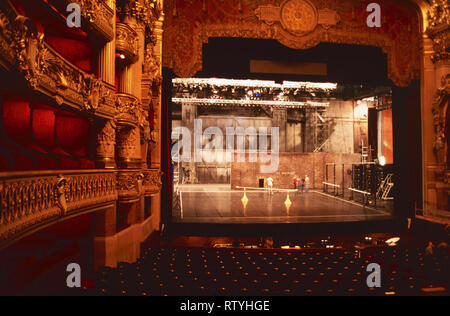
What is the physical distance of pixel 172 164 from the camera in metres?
10.1

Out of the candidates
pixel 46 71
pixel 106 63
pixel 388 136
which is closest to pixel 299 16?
pixel 106 63

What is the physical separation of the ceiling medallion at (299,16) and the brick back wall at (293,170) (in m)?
9.52

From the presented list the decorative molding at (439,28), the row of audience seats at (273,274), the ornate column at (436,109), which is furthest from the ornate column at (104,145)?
the decorative molding at (439,28)

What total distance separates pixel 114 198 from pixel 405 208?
9.25 m

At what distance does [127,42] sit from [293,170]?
1393 centimetres

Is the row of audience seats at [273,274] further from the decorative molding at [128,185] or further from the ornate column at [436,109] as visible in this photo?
the ornate column at [436,109]

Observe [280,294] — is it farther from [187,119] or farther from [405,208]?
[187,119]

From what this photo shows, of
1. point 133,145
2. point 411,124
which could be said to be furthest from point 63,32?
point 411,124

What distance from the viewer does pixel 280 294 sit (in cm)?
327

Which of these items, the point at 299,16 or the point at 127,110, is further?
the point at 299,16

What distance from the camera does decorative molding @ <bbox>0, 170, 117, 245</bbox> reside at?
7.59 ft

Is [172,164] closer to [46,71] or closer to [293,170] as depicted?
[46,71]

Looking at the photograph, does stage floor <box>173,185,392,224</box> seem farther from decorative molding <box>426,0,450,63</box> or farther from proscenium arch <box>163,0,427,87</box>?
decorative molding <box>426,0,450,63</box>

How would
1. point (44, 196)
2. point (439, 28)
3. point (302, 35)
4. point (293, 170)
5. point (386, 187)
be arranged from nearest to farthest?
point (44, 196) < point (302, 35) < point (439, 28) < point (386, 187) < point (293, 170)
